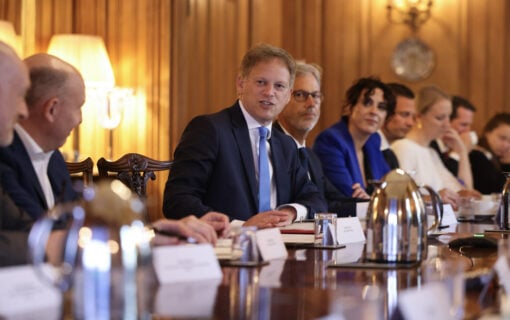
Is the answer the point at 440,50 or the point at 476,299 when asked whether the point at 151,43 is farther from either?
the point at 476,299

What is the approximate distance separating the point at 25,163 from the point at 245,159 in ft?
4.75

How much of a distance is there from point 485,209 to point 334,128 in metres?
1.04

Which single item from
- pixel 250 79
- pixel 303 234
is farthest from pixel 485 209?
pixel 303 234

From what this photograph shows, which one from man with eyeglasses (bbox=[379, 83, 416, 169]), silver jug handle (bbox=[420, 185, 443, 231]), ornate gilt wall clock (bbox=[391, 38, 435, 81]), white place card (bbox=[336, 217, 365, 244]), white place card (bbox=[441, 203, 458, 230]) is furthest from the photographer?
ornate gilt wall clock (bbox=[391, 38, 435, 81])

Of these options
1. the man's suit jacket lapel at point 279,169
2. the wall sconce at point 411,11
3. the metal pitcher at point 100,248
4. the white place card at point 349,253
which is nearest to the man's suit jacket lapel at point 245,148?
the man's suit jacket lapel at point 279,169

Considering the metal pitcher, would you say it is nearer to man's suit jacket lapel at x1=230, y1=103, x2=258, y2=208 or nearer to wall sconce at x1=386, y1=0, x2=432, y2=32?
man's suit jacket lapel at x1=230, y1=103, x2=258, y2=208

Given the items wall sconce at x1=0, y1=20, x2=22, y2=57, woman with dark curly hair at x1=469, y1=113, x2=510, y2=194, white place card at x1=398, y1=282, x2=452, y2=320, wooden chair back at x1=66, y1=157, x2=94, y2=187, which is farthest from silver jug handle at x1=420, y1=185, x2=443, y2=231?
woman with dark curly hair at x1=469, y1=113, x2=510, y2=194

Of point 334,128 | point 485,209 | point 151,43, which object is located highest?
point 151,43

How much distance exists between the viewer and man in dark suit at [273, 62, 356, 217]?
480 centimetres

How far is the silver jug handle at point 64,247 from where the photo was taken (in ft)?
4.80

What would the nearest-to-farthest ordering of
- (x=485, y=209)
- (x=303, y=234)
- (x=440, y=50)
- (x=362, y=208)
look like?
(x=303, y=234) < (x=362, y=208) < (x=485, y=209) < (x=440, y=50)

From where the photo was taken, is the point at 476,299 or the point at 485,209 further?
the point at 485,209

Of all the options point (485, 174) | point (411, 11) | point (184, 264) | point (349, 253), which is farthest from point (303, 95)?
point (411, 11)

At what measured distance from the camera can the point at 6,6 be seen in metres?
6.83
